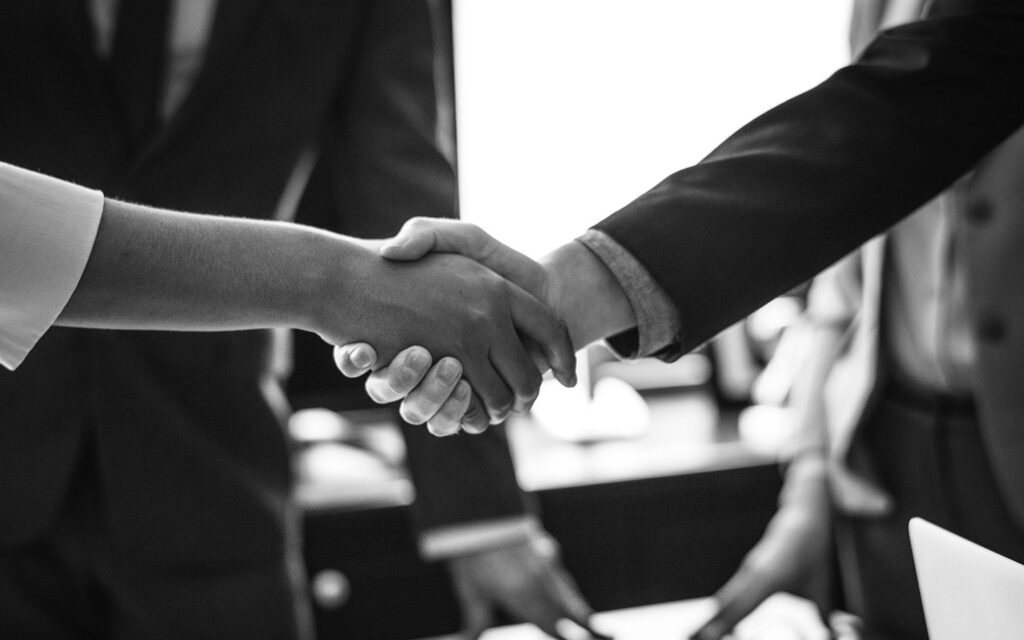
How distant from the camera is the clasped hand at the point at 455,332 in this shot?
3.13 feet

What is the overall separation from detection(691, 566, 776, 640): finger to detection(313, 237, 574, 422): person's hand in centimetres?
32

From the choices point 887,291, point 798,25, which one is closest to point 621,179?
point 798,25

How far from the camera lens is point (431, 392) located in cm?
96

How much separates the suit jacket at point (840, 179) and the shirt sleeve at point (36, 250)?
21.4 inches

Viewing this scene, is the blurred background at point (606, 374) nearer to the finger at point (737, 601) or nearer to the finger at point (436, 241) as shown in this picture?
the finger at point (737, 601)

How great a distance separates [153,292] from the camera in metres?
0.80

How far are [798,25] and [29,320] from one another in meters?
2.01

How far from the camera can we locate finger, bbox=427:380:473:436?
977 millimetres

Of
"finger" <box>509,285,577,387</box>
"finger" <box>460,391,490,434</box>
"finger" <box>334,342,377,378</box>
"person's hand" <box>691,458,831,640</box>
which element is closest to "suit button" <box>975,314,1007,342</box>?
"person's hand" <box>691,458,831,640</box>

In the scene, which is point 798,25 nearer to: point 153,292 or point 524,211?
point 524,211

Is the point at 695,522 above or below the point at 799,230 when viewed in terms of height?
below

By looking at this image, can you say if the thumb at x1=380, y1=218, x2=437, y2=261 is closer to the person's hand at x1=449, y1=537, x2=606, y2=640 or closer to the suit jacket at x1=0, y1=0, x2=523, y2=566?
the suit jacket at x1=0, y1=0, x2=523, y2=566

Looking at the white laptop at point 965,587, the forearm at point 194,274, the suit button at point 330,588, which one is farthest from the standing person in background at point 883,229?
the suit button at point 330,588

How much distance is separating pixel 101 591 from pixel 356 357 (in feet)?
1.32
